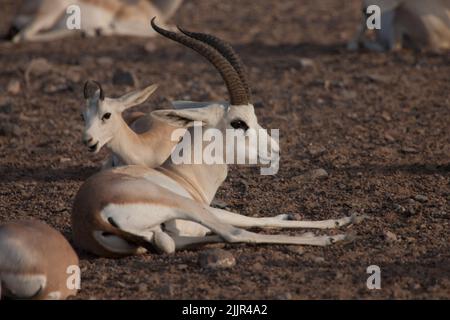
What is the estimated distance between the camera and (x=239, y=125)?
7.35m

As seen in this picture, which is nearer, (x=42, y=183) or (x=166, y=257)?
(x=166, y=257)

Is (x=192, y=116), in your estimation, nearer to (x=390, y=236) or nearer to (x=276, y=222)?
(x=276, y=222)

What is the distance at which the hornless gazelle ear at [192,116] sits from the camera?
7211 millimetres

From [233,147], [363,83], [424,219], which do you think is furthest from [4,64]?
[424,219]

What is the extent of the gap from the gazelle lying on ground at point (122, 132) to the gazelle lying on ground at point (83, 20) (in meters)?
6.70

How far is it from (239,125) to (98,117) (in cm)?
106

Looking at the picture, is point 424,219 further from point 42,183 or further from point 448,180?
point 42,183

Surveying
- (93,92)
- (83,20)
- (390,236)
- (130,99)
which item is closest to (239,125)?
(130,99)

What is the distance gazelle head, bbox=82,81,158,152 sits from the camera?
24.1 ft

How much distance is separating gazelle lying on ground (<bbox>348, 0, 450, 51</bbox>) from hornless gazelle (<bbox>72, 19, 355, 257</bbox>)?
6.43 m

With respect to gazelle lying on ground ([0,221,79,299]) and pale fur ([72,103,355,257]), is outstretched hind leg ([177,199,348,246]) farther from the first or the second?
gazelle lying on ground ([0,221,79,299])

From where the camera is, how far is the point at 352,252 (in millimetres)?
6609

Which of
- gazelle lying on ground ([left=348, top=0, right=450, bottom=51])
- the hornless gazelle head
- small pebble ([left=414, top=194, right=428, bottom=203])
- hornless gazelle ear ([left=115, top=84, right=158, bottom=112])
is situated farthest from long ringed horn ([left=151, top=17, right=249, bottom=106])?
gazelle lying on ground ([left=348, top=0, right=450, bottom=51])
